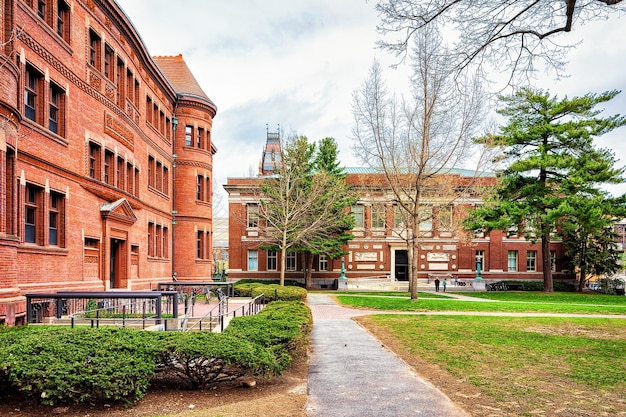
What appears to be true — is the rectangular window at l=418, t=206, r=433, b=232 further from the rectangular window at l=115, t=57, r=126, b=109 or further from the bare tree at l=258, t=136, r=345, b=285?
the rectangular window at l=115, t=57, r=126, b=109

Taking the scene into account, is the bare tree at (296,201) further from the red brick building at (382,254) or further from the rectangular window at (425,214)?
the red brick building at (382,254)

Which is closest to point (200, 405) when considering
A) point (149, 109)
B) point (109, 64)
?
point (109, 64)

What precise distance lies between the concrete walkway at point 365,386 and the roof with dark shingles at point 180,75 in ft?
78.6

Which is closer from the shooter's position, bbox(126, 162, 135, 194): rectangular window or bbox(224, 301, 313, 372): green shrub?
bbox(224, 301, 313, 372): green shrub

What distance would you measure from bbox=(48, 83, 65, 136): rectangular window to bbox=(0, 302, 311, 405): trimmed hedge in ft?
31.6

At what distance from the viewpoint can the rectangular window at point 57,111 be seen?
1673 cm

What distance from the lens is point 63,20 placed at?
17.3 metres

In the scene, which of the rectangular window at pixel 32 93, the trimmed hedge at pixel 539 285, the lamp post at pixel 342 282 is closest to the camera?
the rectangular window at pixel 32 93

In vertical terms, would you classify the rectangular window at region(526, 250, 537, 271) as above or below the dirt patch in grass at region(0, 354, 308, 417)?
below

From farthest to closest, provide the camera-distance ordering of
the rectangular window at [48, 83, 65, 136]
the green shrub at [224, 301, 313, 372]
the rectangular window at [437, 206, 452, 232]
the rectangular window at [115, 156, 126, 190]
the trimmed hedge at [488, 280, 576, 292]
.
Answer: the trimmed hedge at [488, 280, 576, 292] < the rectangular window at [437, 206, 452, 232] < the rectangular window at [115, 156, 126, 190] < the rectangular window at [48, 83, 65, 136] < the green shrub at [224, 301, 313, 372]

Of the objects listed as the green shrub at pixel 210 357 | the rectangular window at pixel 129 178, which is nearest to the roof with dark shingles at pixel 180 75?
the rectangular window at pixel 129 178

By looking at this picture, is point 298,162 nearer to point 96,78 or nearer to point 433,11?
point 96,78

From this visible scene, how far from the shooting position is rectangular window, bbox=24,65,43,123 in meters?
15.0

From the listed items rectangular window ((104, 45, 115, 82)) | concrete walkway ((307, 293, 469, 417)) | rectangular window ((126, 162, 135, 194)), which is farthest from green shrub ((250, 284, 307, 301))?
rectangular window ((104, 45, 115, 82))
